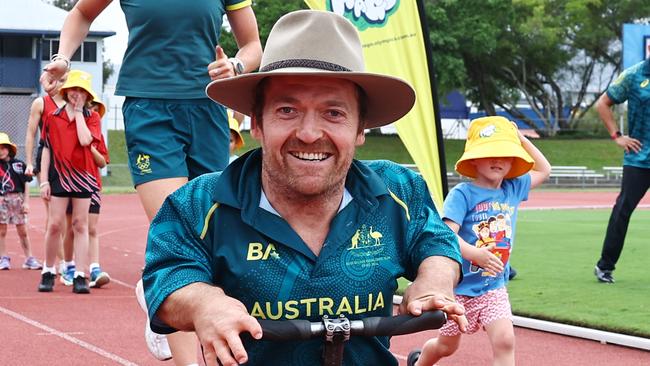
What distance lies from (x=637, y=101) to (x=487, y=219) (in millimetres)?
5146

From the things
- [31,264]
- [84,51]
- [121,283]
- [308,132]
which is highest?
[308,132]

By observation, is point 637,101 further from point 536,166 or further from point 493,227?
point 493,227

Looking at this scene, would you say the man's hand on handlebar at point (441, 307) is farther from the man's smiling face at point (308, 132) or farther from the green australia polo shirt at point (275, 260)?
the man's smiling face at point (308, 132)

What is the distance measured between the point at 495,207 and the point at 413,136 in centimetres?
264

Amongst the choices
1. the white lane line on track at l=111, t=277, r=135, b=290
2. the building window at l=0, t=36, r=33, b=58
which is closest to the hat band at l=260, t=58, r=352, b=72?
the white lane line on track at l=111, t=277, r=135, b=290

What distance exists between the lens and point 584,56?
7406cm

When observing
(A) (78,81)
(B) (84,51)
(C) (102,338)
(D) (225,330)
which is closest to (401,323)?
(D) (225,330)

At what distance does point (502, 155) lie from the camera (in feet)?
22.4

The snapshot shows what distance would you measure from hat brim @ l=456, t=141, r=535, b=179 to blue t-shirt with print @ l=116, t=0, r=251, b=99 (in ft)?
6.32

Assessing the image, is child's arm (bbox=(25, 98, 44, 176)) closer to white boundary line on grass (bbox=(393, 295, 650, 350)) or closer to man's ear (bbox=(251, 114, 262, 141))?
white boundary line on grass (bbox=(393, 295, 650, 350))

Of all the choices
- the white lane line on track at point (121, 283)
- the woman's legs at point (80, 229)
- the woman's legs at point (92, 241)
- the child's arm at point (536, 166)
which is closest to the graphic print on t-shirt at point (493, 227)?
the child's arm at point (536, 166)

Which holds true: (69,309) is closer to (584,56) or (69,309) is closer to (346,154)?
(346,154)

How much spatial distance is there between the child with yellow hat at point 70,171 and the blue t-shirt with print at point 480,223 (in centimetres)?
511

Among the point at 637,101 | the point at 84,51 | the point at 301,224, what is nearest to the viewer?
the point at 301,224
